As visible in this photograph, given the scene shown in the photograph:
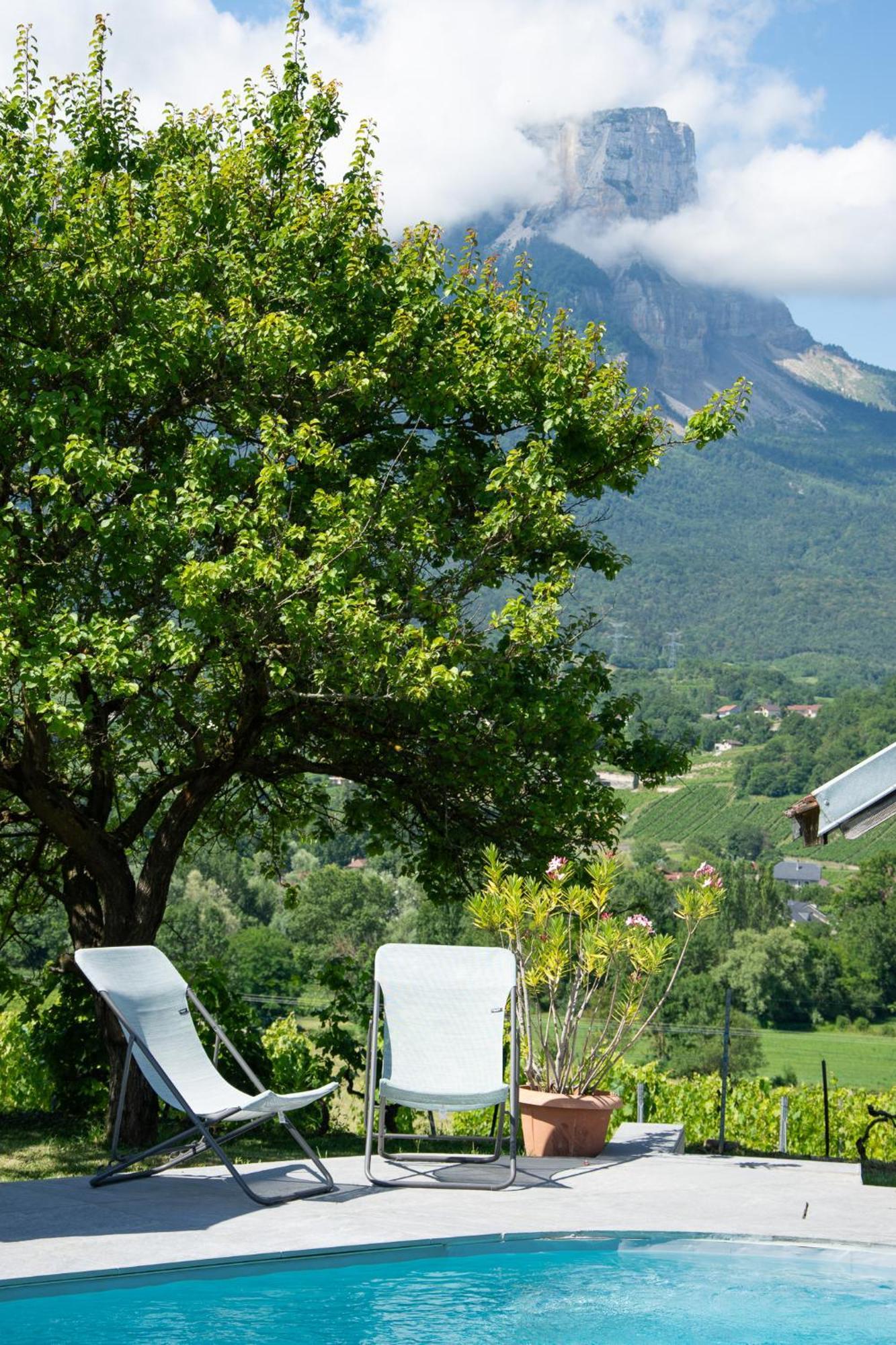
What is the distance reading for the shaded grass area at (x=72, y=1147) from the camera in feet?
25.4

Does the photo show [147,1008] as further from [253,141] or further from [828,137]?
[828,137]

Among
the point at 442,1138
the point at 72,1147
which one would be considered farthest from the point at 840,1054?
the point at 442,1138

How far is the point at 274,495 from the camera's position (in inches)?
334

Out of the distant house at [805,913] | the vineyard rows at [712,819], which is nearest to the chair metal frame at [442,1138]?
the distant house at [805,913]

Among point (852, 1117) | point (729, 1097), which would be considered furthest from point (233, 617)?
point (852, 1117)

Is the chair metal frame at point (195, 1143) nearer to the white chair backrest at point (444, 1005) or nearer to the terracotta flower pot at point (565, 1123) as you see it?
the white chair backrest at point (444, 1005)

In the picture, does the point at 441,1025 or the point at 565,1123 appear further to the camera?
the point at 565,1123

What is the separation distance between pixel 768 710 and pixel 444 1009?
94.7 metres

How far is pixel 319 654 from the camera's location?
848 cm

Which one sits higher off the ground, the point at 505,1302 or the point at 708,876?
the point at 708,876

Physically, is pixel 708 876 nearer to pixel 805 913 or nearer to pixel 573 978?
pixel 573 978

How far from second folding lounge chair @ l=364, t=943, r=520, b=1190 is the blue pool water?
3.54 feet

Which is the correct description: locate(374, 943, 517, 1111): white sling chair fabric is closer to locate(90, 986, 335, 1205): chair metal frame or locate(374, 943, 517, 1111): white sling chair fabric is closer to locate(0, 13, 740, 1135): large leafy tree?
locate(90, 986, 335, 1205): chair metal frame

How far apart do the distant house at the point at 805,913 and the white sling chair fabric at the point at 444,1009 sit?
2262 inches
